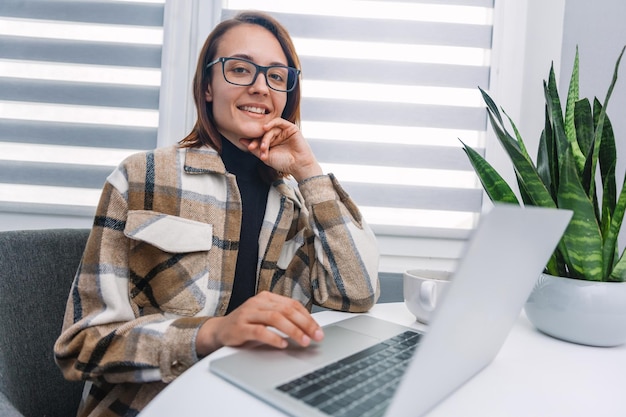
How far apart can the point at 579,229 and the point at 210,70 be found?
2.98 feet

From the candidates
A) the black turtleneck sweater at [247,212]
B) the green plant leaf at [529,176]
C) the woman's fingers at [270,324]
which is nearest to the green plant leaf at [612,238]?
the green plant leaf at [529,176]

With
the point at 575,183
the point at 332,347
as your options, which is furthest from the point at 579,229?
the point at 332,347

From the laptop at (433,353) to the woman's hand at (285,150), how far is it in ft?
1.64

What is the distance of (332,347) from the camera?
1.77 ft

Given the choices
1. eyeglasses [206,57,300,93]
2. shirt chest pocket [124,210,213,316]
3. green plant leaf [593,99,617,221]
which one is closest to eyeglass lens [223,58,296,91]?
eyeglasses [206,57,300,93]

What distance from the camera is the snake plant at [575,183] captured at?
64 centimetres

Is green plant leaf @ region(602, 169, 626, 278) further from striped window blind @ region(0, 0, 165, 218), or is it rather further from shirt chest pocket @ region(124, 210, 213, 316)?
striped window blind @ region(0, 0, 165, 218)

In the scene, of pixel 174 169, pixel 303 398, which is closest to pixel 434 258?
pixel 174 169

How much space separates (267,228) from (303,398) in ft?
1.95

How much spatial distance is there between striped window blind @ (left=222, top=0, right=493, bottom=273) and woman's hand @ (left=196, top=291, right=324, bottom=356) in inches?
37.6

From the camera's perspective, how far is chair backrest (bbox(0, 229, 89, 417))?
28.8 inches

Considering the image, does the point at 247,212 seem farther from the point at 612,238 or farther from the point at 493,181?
the point at 612,238

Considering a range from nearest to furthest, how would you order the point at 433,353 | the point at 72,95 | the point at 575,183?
the point at 433,353 < the point at 575,183 < the point at 72,95

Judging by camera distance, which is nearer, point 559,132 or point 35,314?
point 559,132
